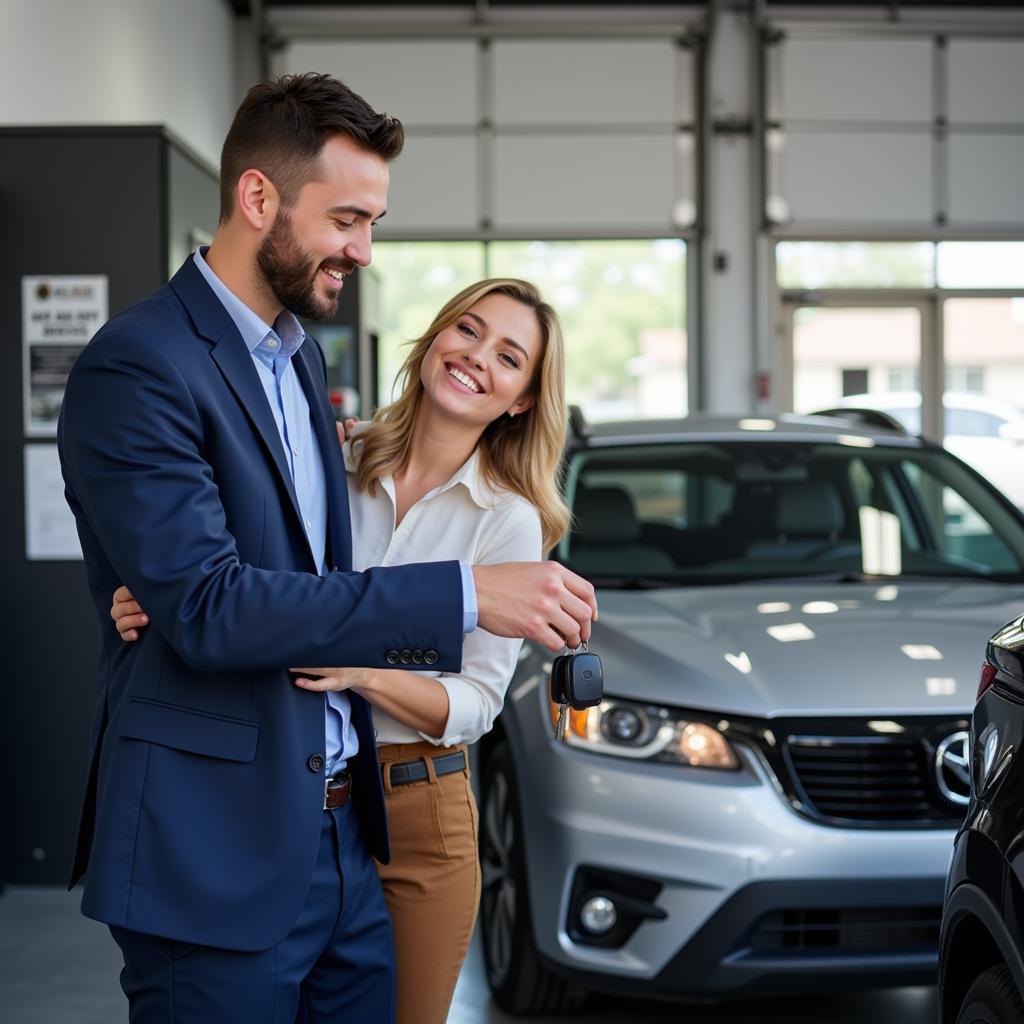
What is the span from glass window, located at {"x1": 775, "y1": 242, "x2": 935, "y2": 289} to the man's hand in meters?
11.3

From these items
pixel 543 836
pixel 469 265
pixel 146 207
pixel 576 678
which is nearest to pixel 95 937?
pixel 543 836

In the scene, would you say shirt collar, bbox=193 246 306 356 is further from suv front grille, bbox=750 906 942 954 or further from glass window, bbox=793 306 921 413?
glass window, bbox=793 306 921 413

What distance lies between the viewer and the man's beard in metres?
1.80

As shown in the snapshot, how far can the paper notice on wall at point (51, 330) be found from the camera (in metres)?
5.20

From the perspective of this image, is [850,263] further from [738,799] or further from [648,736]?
[738,799]

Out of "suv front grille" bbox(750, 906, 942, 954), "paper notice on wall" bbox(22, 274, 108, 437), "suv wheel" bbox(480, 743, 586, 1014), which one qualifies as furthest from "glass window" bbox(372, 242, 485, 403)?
"suv front grille" bbox(750, 906, 942, 954)

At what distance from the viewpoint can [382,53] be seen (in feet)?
40.3

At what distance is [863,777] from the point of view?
3.17m

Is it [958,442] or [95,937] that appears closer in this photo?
[95,937]

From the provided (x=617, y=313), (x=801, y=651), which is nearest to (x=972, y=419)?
(x=617, y=313)

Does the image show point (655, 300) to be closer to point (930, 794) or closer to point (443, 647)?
point (930, 794)

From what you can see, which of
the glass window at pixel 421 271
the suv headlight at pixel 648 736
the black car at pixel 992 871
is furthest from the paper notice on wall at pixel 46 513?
the glass window at pixel 421 271

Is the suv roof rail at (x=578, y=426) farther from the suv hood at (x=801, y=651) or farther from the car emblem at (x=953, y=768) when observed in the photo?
the car emblem at (x=953, y=768)

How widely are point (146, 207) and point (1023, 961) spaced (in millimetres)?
4248
